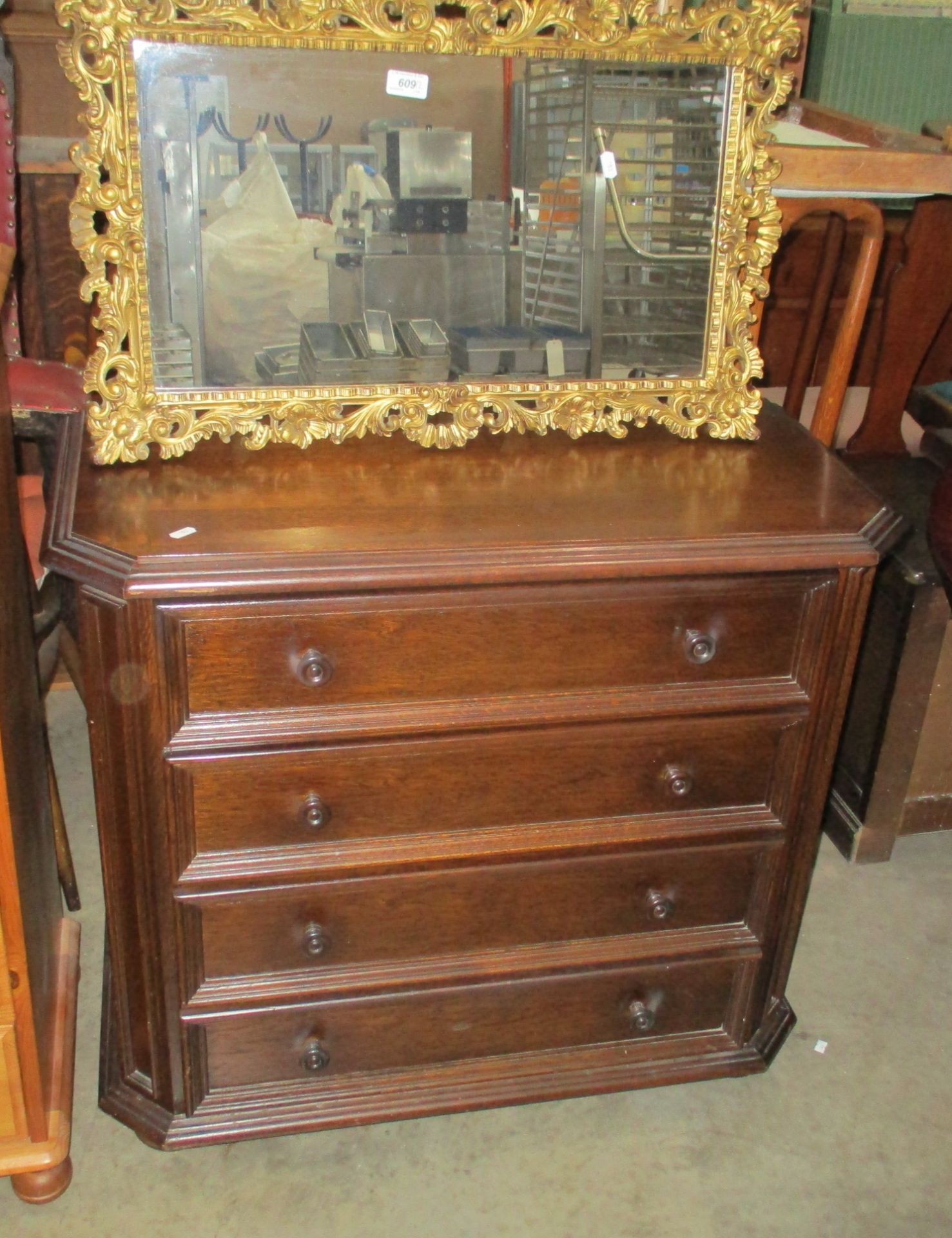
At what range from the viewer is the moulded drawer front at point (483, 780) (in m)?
1.26

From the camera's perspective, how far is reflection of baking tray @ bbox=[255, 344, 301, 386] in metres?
1.32

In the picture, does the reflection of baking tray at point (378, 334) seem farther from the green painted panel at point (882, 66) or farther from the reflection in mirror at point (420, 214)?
the green painted panel at point (882, 66)

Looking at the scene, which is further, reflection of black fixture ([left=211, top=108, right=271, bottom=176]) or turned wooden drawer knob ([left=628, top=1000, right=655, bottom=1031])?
turned wooden drawer knob ([left=628, top=1000, right=655, bottom=1031])

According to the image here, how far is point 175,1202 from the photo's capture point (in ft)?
4.71

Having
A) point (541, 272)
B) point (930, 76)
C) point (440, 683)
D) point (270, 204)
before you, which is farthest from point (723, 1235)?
point (930, 76)

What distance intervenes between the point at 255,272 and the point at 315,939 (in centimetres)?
77

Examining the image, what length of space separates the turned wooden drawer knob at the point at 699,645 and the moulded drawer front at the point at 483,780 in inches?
3.4

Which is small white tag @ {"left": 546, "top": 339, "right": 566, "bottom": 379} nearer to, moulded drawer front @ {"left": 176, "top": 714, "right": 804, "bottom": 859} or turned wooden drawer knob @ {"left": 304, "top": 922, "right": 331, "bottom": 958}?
moulded drawer front @ {"left": 176, "top": 714, "right": 804, "bottom": 859}

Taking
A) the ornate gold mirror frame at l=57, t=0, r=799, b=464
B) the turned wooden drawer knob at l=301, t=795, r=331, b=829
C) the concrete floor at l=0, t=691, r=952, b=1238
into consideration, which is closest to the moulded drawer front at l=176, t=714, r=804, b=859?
the turned wooden drawer knob at l=301, t=795, r=331, b=829

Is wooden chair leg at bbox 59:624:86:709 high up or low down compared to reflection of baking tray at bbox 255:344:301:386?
down

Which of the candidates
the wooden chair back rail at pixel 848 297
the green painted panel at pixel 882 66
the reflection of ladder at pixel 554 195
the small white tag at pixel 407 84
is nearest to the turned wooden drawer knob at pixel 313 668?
the reflection of ladder at pixel 554 195

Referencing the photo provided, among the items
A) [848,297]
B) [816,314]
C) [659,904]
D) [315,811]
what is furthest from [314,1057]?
[816,314]

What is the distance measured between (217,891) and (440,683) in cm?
35

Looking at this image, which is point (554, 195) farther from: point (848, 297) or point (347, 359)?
point (848, 297)
